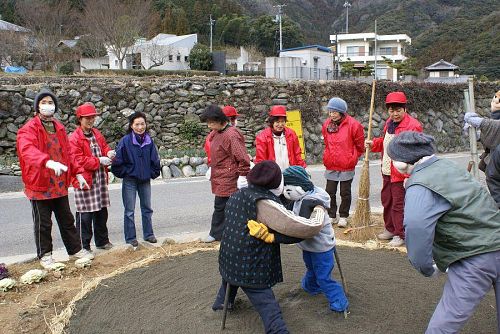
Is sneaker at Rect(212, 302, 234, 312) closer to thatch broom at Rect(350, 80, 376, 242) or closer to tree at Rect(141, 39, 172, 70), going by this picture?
thatch broom at Rect(350, 80, 376, 242)

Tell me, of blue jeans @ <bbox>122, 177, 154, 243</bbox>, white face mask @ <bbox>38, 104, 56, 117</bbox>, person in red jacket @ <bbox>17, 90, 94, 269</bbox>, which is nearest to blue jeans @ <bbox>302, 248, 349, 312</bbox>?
person in red jacket @ <bbox>17, 90, 94, 269</bbox>

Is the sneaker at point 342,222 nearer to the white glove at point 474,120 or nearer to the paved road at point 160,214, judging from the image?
the paved road at point 160,214

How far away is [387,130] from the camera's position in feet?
18.5

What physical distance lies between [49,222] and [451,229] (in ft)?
13.0

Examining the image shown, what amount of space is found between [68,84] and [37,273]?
10.1 metres

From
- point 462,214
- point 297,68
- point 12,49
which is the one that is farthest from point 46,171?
point 12,49

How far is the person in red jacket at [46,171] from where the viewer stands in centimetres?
462

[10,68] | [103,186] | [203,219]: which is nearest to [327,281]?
[103,186]

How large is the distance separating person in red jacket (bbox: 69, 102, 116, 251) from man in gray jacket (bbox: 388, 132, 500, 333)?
142 inches

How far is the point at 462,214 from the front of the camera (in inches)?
104

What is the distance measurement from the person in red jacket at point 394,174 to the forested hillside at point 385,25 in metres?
34.3

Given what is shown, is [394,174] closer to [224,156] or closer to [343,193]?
[343,193]

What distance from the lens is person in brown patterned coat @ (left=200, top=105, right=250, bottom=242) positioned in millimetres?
5266

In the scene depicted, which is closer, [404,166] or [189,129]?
[404,166]
